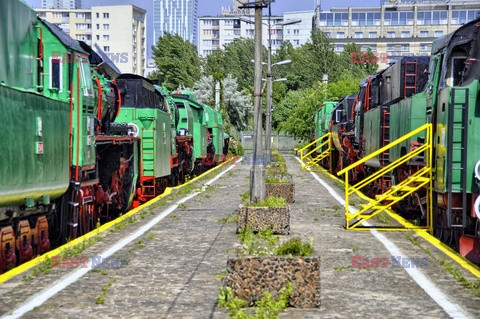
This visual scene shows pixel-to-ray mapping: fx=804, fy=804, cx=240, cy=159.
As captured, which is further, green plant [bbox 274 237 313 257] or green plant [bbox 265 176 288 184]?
green plant [bbox 265 176 288 184]

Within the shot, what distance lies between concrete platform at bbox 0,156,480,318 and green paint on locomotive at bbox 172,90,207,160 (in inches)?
755

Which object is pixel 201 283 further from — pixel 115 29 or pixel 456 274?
pixel 115 29

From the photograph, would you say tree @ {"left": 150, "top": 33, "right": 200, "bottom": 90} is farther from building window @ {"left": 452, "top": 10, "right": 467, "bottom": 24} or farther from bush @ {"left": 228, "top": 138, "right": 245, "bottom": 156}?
building window @ {"left": 452, "top": 10, "right": 467, "bottom": 24}

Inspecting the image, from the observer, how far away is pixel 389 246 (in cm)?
1254

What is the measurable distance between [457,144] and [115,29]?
11875 centimetres

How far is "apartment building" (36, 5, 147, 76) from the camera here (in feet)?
398

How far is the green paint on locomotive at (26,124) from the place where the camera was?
10.5 metres

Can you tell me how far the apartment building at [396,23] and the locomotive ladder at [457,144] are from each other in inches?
4336

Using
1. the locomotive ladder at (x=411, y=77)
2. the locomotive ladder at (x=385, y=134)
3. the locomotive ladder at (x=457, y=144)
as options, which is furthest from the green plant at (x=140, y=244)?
the locomotive ladder at (x=385, y=134)

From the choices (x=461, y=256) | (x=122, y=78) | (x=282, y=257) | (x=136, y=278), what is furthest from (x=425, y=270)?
(x=122, y=78)

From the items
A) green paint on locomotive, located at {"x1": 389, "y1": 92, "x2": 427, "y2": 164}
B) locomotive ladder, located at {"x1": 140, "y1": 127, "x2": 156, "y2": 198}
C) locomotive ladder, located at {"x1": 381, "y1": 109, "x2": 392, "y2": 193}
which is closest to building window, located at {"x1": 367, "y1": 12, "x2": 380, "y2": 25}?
locomotive ladder, located at {"x1": 140, "y1": 127, "x2": 156, "y2": 198}

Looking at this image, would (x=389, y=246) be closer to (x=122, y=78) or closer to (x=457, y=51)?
(x=457, y=51)

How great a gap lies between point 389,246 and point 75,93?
6.23m

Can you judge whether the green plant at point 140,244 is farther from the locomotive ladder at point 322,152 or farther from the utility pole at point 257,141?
the locomotive ladder at point 322,152
